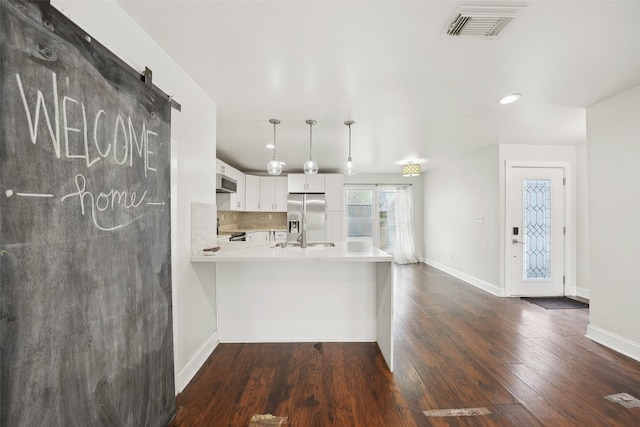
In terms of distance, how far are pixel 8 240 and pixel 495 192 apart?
5.13 m

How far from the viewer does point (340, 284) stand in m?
2.73

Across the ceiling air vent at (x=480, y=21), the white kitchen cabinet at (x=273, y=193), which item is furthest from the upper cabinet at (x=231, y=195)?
the ceiling air vent at (x=480, y=21)

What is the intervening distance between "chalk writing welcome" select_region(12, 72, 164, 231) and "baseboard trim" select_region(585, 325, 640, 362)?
13.3ft

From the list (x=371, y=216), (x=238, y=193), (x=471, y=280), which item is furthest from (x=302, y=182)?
Result: (x=471, y=280)

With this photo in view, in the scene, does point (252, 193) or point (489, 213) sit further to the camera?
point (252, 193)

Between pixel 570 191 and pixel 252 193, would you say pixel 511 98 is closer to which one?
pixel 570 191

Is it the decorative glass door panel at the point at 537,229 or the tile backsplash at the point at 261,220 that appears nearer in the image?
the decorative glass door panel at the point at 537,229

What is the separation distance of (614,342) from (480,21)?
3.16 metres

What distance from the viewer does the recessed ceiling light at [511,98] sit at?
8.14ft

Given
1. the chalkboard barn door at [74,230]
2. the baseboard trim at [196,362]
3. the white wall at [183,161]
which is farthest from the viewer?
the baseboard trim at [196,362]

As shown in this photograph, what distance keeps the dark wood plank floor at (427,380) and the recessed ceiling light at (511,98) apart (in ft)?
7.84

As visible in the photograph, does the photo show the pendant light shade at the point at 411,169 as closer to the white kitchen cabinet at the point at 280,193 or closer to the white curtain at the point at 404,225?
the white curtain at the point at 404,225

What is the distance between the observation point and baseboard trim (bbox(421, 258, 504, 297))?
4277 millimetres

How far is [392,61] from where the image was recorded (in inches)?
75.3
